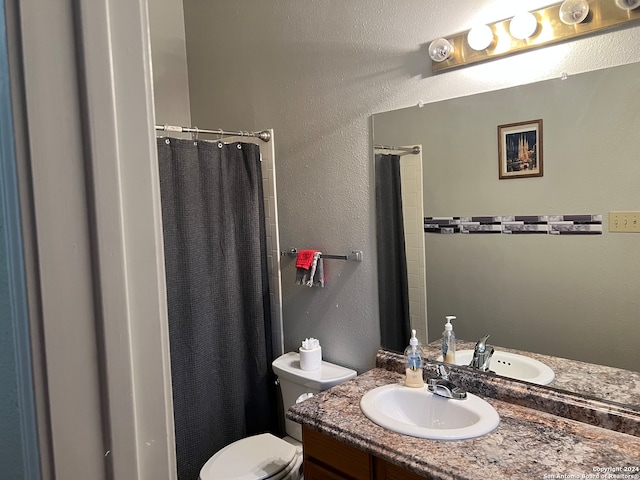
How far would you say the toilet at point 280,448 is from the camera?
178 cm

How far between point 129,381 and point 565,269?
1.43 m

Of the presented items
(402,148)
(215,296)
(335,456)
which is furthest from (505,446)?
(215,296)

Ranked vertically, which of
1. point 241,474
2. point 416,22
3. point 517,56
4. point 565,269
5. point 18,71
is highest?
point 416,22

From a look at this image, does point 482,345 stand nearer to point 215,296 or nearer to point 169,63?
point 215,296

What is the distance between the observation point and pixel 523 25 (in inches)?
58.0

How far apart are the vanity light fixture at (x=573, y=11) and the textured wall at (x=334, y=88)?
67 millimetres

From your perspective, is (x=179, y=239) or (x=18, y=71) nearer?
(x=18, y=71)

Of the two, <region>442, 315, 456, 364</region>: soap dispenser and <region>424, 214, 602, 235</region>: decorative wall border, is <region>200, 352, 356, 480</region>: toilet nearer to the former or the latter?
<region>442, 315, 456, 364</region>: soap dispenser

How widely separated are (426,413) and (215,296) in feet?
3.53

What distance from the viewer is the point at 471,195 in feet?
5.49

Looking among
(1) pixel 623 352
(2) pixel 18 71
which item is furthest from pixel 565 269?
(2) pixel 18 71

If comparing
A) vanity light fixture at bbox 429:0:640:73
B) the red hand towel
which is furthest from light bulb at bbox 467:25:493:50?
the red hand towel

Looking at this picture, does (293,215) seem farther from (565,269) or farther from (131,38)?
(131,38)

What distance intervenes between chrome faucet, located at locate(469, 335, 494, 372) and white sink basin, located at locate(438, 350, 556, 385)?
0.01 m
